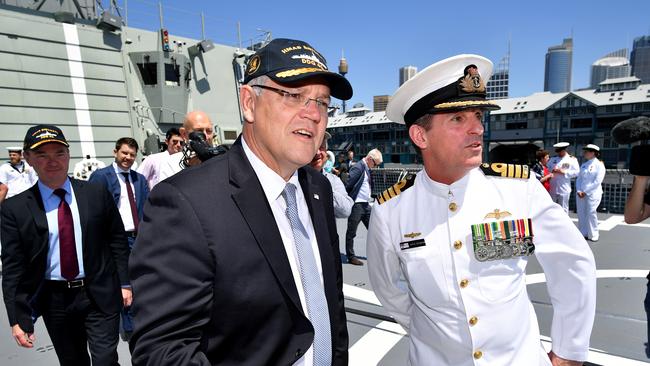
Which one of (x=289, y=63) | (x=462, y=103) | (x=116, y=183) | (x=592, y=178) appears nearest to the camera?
(x=289, y=63)

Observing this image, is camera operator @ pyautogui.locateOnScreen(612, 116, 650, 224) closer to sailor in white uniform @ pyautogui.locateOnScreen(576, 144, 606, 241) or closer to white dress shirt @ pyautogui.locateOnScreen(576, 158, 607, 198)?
sailor in white uniform @ pyautogui.locateOnScreen(576, 144, 606, 241)

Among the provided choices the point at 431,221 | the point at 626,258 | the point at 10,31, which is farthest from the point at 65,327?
the point at 10,31

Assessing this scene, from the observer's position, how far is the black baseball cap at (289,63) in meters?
1.19

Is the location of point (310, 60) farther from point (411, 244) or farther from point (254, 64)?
point (411, 244)

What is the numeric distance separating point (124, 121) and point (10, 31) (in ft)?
11.8

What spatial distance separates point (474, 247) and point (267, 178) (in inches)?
37.2

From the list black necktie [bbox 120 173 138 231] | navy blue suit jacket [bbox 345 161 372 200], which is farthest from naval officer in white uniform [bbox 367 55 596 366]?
navy blue suit jacket [bbox 345 161 372 200]

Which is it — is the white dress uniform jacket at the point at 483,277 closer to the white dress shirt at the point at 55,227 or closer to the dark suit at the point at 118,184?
the white dress shirt at the point at 55,227

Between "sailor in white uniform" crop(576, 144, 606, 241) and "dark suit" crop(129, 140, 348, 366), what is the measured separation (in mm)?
8571

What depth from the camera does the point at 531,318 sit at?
1.59m

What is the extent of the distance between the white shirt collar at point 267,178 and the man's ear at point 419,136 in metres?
0.73

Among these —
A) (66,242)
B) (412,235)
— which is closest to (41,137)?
(66,242)

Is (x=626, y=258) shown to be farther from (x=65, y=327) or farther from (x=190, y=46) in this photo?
(x=190, y=46)

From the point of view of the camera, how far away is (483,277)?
4.96 feet
